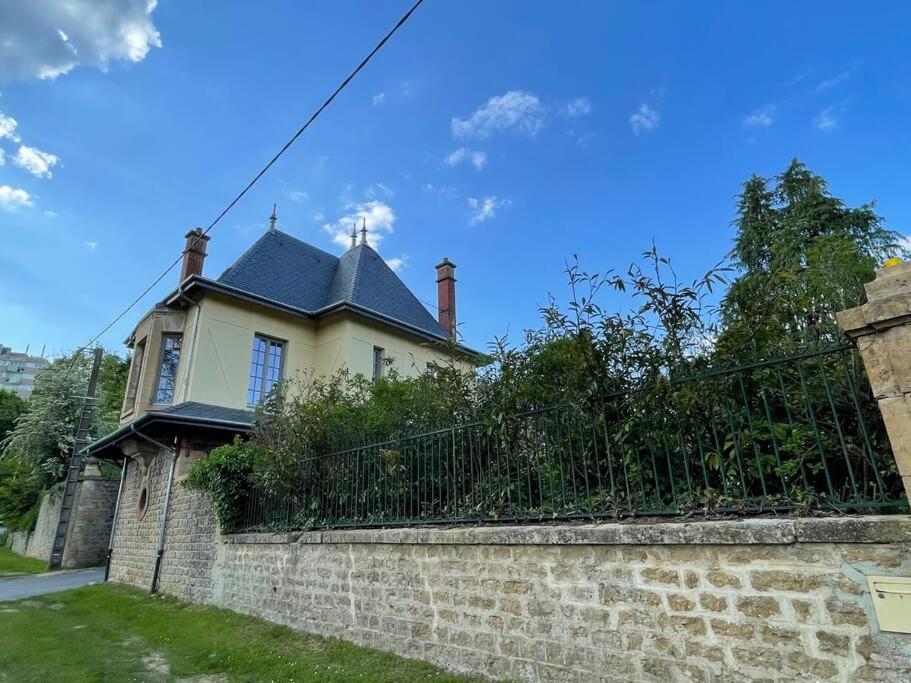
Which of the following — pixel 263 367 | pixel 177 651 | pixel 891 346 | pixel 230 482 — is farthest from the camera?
pixel 263 367

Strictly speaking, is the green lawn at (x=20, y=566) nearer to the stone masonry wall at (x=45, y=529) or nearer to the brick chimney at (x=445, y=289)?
the stone masonry wall at (x=45, y=529)

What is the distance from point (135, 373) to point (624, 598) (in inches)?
569

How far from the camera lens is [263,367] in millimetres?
12781

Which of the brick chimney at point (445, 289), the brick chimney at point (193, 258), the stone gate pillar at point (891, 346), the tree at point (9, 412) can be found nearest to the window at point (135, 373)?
the brick chimney at point (193, 258)

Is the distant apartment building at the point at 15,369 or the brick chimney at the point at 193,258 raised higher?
the distant apartment building at the point at 15,369

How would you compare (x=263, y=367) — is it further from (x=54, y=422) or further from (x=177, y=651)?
(x=54, y=422)

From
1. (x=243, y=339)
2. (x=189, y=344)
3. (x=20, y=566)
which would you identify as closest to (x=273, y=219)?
(x=243, y=339)

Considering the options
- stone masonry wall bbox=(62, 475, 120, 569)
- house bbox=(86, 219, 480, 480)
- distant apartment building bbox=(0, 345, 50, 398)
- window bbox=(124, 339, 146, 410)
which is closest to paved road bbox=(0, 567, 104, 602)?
stone masonry wall bbox=(62, 475, 120, 569)

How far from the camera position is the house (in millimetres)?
10938

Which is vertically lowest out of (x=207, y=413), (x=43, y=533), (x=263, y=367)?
(x=43, y=533)

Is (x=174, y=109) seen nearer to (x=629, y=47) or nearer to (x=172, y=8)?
(x=172, y=8)

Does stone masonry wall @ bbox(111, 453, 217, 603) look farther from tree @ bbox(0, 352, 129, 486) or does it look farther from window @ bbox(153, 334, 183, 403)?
tree @ bbox(0, 352, 129, 486)

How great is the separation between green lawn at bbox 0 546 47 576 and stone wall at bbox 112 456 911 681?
604 inches

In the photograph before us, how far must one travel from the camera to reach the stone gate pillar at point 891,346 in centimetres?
239
